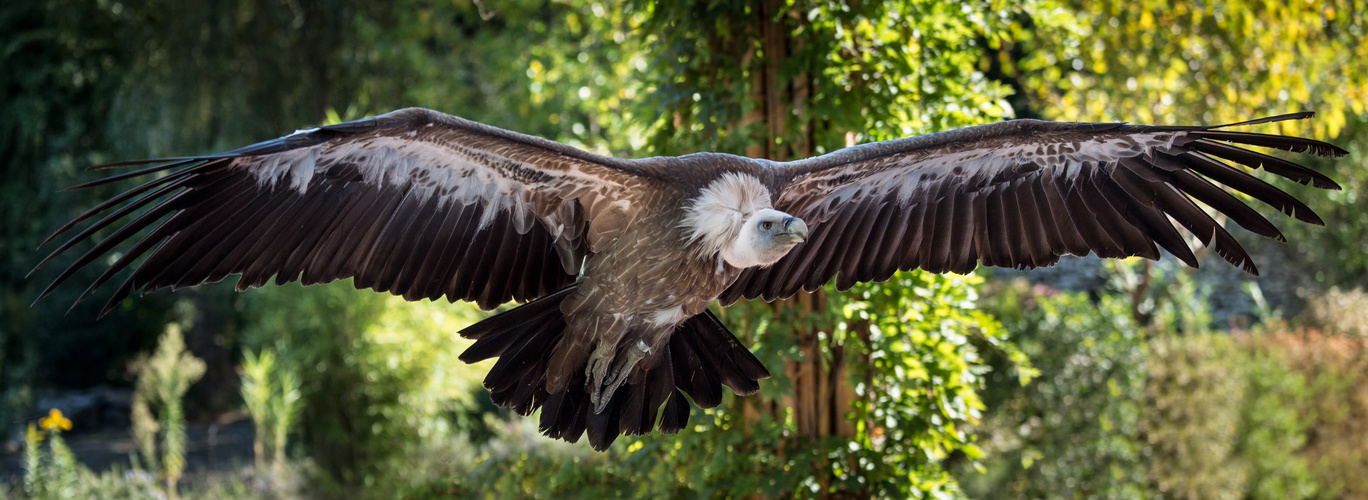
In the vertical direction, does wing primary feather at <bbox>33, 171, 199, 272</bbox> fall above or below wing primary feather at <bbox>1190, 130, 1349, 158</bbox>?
above

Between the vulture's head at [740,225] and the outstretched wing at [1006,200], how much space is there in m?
0.19

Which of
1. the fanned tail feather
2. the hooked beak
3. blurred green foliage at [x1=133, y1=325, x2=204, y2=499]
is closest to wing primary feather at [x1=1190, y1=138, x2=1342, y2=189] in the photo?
the hooked beak

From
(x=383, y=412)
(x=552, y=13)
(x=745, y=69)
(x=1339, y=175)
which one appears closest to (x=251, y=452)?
(x=383, y=412)

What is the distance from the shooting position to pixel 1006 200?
2.71 metres

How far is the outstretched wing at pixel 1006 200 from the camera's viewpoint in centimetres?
245

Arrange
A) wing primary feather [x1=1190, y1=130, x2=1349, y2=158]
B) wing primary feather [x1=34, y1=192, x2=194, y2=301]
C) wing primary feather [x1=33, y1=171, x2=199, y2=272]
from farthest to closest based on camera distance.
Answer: wing primary feather [x1=1190, y1=130, x2=1349, y2=158]
wing primary feather [x1=34, y1=192, x2=194, y2=301]
wing primary feather [x1=33, y1=171, x2=199, y2=272]

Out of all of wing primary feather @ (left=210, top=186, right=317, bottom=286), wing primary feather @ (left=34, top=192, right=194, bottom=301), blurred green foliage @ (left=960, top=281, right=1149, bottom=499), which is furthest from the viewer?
blurred green foliage @ (left=960, top=281, right=1149, bottom=499)

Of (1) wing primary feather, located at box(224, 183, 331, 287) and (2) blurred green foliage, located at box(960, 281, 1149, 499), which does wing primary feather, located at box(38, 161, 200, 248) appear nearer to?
(1) wing primary feather, located at box(224, 183, 331, 287)

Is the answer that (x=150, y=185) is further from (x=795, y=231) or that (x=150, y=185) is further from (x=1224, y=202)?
(x=1224, y=202)

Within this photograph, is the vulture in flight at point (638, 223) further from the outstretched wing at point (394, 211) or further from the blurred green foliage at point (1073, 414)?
the blurred green foliage at point (1073, 414)

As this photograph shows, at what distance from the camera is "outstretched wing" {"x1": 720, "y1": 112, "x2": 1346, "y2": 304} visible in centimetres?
245

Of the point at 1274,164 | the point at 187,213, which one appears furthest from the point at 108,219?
the point at 1274,164

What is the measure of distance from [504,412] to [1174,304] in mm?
6528

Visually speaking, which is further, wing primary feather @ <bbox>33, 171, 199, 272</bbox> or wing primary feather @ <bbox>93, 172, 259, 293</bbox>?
wing primary feather @ <bbox>93, 172, 259, 293</bbox>
